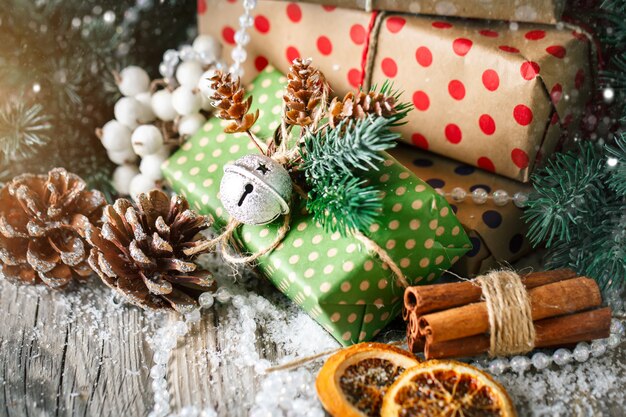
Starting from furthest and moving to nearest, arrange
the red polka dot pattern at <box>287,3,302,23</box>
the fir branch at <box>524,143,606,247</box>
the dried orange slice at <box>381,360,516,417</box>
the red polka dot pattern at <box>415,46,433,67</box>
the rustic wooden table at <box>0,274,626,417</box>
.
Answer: the red polka dot pattern at <box>287,3,302,23</box> → the red polka dot pattern at <box>415,46,433,67</box> → the fir branch at <box>524,143,606,247</box> → the rustic wooden table at <box>0,274,626,417</box> → the dried orange slice at <box>381,360,516,417</box>

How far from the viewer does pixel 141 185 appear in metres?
1.32

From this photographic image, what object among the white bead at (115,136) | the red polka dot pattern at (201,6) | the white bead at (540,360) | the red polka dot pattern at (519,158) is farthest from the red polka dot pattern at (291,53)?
the white bead at (540,360)

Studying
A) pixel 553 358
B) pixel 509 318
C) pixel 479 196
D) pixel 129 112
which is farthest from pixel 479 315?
pixel 129 112

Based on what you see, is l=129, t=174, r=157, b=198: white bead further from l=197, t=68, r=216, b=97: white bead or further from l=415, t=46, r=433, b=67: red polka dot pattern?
l=415, t=46, r=433, b=67: red polka dot pattern

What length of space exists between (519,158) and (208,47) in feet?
2.12

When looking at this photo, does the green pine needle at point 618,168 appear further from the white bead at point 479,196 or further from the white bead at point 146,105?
the white bead at point 146,105

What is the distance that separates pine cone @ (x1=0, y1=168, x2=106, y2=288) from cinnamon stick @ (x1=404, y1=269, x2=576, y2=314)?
1.85ft

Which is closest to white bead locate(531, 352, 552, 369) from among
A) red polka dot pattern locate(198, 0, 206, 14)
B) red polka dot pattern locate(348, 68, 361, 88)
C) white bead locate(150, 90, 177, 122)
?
red polka dot pattern locate(348, 68, 361, 88)

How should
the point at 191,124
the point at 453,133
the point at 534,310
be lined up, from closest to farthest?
the point at 534,310
the point at 453,133
the point at 191,124

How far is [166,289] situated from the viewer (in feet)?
3.33

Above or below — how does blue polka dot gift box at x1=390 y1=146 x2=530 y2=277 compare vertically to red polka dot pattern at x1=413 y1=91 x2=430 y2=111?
below

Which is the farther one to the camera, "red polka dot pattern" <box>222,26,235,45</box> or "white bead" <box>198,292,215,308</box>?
"red polka dot pattern" <box>222,26,235,45</box>

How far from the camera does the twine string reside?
36.8 inches

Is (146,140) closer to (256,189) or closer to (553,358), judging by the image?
(256,189)
